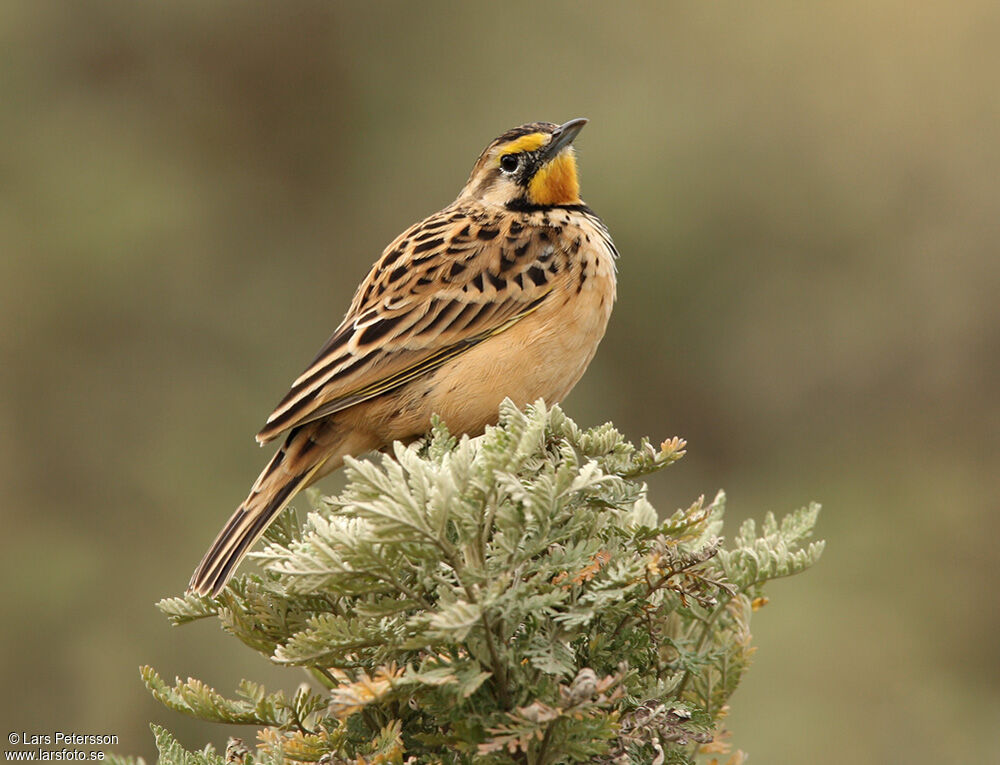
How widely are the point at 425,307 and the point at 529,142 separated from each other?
113 cm

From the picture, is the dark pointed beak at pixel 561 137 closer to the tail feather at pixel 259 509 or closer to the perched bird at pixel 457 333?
the perched bird at pixel 457 333

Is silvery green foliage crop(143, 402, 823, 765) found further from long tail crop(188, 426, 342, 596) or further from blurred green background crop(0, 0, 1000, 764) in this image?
blurred green background crop(0, 0, 1000, 764)

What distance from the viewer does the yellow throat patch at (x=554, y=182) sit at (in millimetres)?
5742

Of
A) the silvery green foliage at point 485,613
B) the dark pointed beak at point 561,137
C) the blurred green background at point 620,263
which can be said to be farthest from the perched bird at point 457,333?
the blurred green background at point 620,263

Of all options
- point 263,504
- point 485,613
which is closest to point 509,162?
point 263,504

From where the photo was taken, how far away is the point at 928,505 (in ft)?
33.7

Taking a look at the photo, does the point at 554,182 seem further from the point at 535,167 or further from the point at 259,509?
the point at 259,509

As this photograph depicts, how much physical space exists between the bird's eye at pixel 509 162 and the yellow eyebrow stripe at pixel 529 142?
0.02 meters

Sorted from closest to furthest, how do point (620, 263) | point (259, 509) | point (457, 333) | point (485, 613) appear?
1. point (485, 613)
2. point (259, 509)
3. point (457, 333)
4. point (620, 263)

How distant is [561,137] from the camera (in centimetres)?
575

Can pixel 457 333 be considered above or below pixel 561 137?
below

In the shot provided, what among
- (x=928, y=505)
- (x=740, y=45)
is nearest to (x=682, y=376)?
(x=928, y=505)

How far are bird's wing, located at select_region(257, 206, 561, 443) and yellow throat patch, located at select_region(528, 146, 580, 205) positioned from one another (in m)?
0.26

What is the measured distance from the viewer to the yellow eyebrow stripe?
575cm
